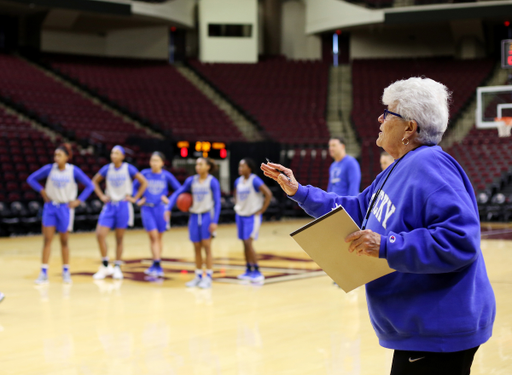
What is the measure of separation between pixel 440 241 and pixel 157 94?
21.3 metres

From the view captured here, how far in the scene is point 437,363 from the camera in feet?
6.21

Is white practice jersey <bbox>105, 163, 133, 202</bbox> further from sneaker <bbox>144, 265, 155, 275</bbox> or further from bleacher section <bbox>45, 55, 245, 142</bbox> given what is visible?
bleacher section <bbox>45, 55, 245, 142</bbox>

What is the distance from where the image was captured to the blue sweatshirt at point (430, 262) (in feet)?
5.80

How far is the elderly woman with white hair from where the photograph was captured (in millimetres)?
1777

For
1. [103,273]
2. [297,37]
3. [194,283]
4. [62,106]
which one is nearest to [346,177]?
[194,283]

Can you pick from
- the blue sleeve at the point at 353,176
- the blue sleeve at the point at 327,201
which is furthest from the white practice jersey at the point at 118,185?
the blue sleeve at the point at 327,201

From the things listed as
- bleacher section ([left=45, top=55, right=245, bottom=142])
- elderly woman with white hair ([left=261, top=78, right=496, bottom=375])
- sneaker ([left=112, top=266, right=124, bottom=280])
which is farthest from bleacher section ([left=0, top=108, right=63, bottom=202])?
elderly woman with white hair ([left=261, top=78, right=496, bottom=375])

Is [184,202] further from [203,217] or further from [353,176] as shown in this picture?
[353,176]

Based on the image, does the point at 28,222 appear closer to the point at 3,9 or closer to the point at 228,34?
the point at 3,9

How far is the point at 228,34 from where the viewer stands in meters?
26.6

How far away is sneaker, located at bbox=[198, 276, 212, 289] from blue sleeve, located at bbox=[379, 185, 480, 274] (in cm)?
544

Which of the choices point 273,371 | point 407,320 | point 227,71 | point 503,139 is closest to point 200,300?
point 273,371

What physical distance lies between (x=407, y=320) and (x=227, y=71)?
2400 cm

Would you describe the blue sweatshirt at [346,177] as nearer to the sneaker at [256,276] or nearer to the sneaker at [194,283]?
the sneaker at [256,276]
